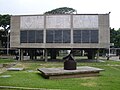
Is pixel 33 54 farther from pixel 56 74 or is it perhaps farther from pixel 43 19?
pixel 56 74

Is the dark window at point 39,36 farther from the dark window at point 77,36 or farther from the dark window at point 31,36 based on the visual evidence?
the dark window at point 77,36

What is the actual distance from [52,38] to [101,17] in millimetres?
9920

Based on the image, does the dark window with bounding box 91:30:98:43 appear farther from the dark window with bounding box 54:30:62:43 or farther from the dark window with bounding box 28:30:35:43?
the dark window with bounding box 28:30:35:43

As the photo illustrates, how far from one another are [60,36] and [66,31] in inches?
57.4

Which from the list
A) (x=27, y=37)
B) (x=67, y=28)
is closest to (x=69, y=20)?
(x=67, y=28)

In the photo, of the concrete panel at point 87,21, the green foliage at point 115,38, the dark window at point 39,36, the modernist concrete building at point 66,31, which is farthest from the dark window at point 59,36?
the green foliage at point 115,38

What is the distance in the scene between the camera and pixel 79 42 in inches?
2179

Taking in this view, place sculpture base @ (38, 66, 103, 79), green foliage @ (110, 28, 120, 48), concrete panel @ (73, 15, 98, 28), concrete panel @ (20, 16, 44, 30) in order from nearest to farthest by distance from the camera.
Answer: sculpture base @ (38, 66, 103, 79) < concrete panel @ (73, 15, 98, 28) < concrete panel @ (20, 16, 44, 30) < green foliage @ (110, 28, 120, 48)

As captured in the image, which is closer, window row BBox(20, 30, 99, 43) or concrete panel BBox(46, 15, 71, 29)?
window row BBox(20, 30, 99, 43)

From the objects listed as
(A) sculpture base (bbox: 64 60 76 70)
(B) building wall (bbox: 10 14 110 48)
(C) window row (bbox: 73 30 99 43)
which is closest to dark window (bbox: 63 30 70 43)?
(B) building wall (bbox: 10 14 110 48)

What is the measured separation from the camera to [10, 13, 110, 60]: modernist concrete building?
2160 inches

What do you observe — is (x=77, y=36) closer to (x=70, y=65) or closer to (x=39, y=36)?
(x=39, y=36)

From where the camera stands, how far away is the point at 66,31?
5534 centimetres

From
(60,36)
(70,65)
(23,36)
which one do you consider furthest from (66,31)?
(70,65)
